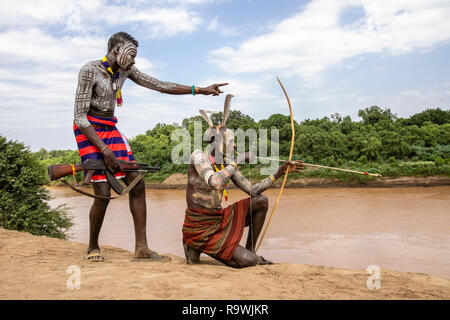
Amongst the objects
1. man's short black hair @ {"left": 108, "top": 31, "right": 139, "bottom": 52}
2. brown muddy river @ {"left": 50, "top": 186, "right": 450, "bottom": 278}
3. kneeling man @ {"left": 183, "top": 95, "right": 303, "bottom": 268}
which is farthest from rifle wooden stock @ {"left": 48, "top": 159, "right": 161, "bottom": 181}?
brown muddy river @ {"left": 50, "top": 186, "right": 450, "bottom": 278}

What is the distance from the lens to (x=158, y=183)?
705 inches

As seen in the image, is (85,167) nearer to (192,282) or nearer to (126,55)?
(126,55)

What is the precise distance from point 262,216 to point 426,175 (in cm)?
1032

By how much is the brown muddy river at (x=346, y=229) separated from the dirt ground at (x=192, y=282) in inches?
89.0

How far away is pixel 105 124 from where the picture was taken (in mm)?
3918

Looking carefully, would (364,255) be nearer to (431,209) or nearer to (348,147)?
(431,209)

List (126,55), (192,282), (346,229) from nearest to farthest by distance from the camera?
(192,282) → (126,55) → (346,229)

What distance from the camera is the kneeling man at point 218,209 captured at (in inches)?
148

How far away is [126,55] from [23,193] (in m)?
4.88

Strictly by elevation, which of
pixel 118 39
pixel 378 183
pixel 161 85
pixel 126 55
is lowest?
pixel 378 183

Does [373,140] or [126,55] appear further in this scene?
[373,140]

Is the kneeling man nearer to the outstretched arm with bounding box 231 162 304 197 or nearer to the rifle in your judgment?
the outstretched arm with bounding box 231 162 304 197

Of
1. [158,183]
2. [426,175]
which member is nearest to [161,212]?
[158,183]

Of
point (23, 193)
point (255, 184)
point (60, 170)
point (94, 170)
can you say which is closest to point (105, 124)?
point (94, 170)
